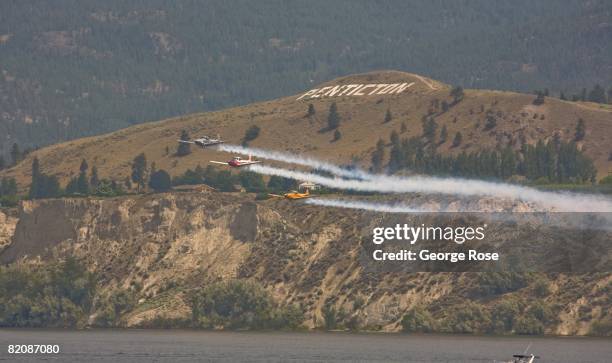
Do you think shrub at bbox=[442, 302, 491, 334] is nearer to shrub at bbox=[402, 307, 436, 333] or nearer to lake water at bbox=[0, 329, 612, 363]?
shrub at bbox=[402, 307, 436, 333]

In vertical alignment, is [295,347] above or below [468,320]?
above

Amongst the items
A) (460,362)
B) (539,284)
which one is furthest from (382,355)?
(539,284)

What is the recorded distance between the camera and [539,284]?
189 meters

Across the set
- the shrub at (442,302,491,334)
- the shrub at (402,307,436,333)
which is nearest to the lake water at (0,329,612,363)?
the shrub at (402,307,436,333)

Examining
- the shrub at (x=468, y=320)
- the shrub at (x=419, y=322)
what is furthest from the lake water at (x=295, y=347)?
the shrub at (x=468, y=320)

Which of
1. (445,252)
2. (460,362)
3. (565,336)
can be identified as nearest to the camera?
(460,362)

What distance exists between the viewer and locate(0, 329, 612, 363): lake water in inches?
6152

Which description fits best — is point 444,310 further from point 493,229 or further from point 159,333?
point 159,333

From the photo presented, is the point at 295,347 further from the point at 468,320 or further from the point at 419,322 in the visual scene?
the point at 468,320

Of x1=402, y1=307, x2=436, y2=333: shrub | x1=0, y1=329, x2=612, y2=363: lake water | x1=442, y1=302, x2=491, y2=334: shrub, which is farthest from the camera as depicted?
x1=442, y1=302, x2=491, y2=334: shrub

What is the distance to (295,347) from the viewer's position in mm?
171125

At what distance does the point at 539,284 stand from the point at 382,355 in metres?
36.4

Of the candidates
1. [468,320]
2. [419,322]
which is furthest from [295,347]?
[468,320]

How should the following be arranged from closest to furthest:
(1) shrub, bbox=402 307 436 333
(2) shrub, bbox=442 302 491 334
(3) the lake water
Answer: (3) the lake water < (1) shrub, bbox=402 307 436 333 < (2) shrub, bbox=442 302 491 334
